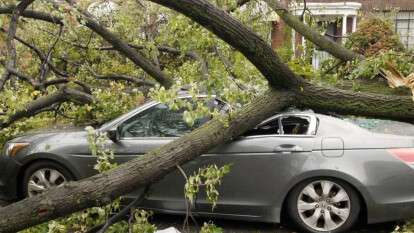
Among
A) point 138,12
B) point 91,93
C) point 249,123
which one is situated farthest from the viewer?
point 138,12

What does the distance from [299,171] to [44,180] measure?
290 centimetres

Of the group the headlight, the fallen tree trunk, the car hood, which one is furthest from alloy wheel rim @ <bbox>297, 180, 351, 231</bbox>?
the headlight

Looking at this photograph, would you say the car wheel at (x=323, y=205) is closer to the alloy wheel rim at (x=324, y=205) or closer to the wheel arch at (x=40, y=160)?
the alloy wheel rim at (x=324, y=205)

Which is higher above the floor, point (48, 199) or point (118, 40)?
point (118, 40)

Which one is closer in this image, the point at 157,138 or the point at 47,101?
the point at 157,138

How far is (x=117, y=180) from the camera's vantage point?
3633 millimetres

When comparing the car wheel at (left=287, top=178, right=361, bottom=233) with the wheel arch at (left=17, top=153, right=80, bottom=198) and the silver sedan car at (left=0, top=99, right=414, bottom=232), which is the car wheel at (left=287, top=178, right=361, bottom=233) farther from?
the wheel arch at (left=17, top=153, right=80, bottom=198)

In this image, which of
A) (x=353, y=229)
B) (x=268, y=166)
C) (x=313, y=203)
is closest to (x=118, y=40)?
(x=268, y=166)

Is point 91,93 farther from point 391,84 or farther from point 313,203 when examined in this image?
point 391,84

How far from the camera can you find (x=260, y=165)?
5.23 m

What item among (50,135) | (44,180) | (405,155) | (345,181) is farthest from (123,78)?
(405,155)

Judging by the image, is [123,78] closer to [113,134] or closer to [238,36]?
[113,134]

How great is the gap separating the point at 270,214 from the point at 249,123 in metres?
1.29

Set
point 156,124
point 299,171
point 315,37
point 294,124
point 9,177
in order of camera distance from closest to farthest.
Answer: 1. point 299,171
2. point 294,124
3. point 156,124
4. point 9,177
5. point 315,37
